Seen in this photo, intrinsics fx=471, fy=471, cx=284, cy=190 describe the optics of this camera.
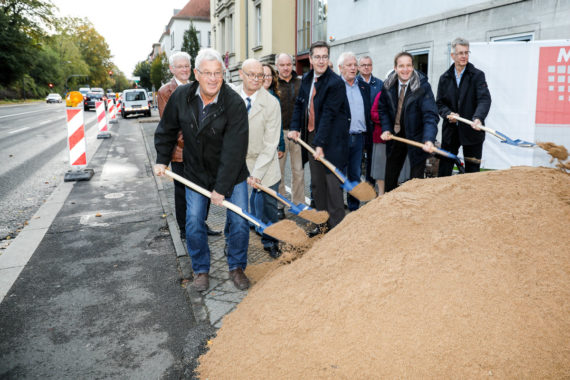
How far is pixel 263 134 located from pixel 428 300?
8.41 feet

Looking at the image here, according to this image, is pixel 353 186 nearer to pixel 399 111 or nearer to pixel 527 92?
pixel 399 111

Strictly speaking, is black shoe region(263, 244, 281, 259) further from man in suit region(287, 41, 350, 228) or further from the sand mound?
the sand mound

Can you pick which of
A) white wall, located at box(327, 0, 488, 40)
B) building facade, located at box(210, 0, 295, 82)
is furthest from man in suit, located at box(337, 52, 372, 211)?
building facade, located at box(210, 0, 295, 82)

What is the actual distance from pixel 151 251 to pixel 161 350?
220 cm

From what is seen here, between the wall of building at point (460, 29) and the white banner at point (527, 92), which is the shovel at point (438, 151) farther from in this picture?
the wall of building at point (460, 29)

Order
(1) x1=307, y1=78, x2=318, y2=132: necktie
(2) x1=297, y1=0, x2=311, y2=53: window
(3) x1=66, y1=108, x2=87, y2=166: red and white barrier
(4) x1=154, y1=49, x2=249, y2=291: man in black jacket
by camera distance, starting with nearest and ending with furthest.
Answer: (4) x1=154, y1=49, x2=249, y2=291: man in black jacket < (1) x1=307, y1=78, x2=318, y2=132: necktie < (3) x1=66, y1=108, x2=87, y2=166: red and white barrier < (2) x1=297, y1=0, x2=311, y2=53: window

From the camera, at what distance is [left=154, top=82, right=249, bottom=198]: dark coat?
12.7 feet

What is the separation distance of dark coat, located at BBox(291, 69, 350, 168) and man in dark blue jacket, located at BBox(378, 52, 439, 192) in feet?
2.26

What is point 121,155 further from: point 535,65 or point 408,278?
point 408,278

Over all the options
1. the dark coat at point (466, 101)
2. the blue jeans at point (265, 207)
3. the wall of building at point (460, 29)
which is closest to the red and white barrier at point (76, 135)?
the blue jeans at point (265, 207)

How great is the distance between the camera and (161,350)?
3184mm

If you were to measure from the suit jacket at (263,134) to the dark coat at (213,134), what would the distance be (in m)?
0.47

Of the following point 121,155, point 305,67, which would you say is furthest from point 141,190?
point 305,67

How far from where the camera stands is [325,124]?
16.5ft
